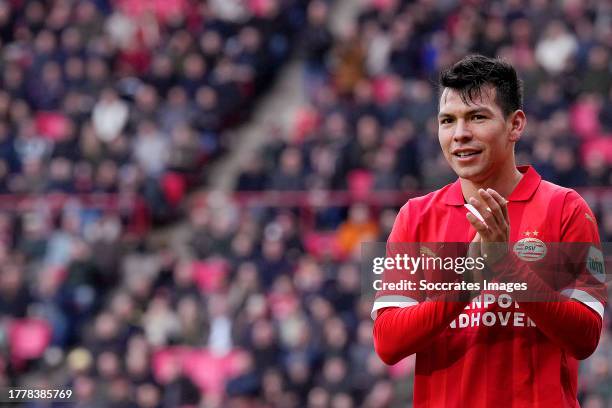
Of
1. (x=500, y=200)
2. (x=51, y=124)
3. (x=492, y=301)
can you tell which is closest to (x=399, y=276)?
(x=492, y=301)

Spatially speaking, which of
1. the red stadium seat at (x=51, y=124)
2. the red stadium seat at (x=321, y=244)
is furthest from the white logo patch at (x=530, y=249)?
the red stadium seat at (x=51, y=124)

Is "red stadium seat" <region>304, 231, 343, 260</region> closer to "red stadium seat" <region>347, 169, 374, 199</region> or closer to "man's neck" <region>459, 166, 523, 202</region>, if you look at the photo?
"red stadium seat" <region>347, 169, 374, 199</region>

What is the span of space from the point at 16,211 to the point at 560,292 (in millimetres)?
10721

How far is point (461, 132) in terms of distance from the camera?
360 centimetres

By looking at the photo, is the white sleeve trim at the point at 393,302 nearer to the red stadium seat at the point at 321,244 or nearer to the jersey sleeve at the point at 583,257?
the jersey sleeve at the point at 583,257

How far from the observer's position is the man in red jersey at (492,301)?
3.48 metres

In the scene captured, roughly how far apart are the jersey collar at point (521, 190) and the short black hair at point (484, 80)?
0.22 meters

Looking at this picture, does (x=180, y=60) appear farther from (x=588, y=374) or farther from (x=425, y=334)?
(x=425, y=334)

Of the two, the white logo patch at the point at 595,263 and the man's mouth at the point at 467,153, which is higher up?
the man's mouth at the point at 467,153

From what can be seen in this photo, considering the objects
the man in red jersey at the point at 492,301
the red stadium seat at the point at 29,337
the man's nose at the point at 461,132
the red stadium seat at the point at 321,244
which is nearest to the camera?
the man in red jersey at the point at 492,301

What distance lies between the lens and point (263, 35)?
603 inches

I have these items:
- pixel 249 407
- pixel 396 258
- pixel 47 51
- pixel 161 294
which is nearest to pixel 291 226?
pixel 161 294

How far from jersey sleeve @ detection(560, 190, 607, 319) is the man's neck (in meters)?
0.19

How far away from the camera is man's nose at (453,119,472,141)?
3.60m
